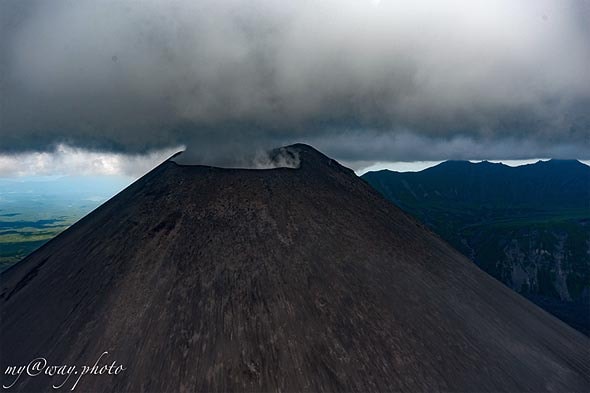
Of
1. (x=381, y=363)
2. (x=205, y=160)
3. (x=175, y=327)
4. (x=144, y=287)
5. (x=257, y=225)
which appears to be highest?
(x=205, y=160)

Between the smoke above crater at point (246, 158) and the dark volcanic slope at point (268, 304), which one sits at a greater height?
the smoke above crater at point (246, 158)

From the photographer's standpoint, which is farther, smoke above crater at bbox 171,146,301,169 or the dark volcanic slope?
smoke above crater at bbox 171,146,301,169

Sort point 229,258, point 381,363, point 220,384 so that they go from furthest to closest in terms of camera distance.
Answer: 1. point 229,258
2. point 381,363
3. point 220,384

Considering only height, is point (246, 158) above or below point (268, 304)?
above

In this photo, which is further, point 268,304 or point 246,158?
point 246,158

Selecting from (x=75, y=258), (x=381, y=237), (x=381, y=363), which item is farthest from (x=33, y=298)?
(x=381, y=237)

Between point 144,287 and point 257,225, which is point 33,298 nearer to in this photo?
point 144,287

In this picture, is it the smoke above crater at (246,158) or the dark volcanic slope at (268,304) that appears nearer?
the dark volcanic slope at (268,304)

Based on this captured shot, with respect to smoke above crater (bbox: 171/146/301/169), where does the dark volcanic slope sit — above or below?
below
